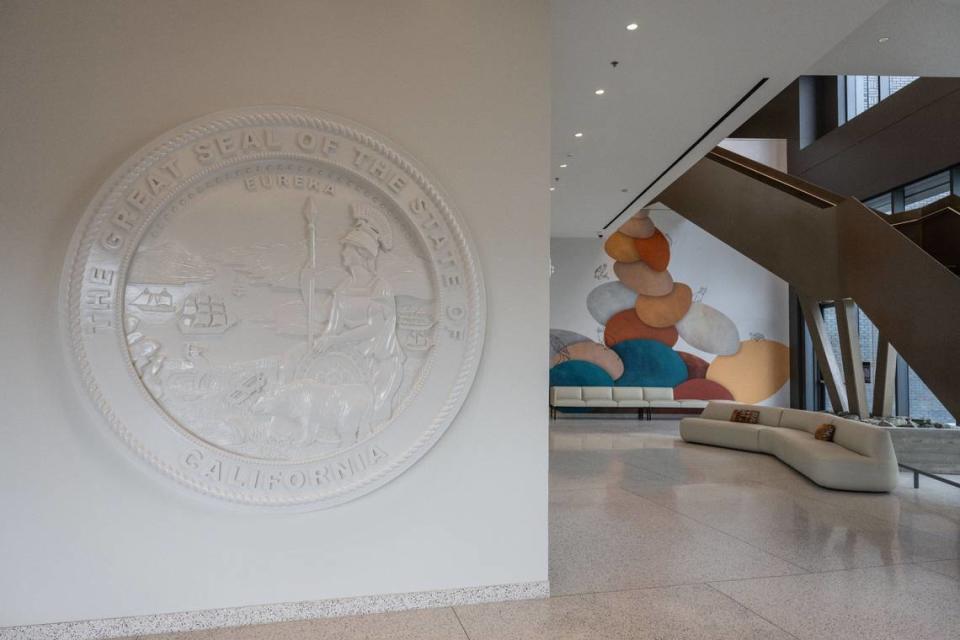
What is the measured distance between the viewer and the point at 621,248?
14.4m

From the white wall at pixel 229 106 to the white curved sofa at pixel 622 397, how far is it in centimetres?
1052

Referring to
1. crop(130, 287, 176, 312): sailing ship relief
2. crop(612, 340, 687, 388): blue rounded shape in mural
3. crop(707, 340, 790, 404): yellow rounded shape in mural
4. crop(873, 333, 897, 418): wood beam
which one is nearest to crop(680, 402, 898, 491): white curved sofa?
crop(873, 333, 897, 418): wood beam

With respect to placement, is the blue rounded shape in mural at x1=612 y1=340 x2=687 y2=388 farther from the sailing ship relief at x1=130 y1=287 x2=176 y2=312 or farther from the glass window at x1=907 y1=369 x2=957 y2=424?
the sailing ship relief at x1=130 y1=287 x2=176 y2=312

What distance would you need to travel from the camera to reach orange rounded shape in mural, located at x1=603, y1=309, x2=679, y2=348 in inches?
558

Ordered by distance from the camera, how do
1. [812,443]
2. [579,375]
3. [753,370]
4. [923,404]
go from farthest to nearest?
1. [753,370]
2. [579,375]
3. [923,404]
4. [812,443]

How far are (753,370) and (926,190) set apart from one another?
514 cm

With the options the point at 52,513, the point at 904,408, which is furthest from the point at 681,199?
the point at 52,513

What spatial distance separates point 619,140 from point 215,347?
5913mm

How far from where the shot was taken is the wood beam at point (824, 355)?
10.7m

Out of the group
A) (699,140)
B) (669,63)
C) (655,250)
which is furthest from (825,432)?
(655,250)

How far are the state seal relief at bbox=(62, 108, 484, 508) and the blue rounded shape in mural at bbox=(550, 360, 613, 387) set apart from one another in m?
11.0

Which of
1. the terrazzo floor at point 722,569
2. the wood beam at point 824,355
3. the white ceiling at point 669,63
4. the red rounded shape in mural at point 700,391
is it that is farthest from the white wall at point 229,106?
the red rounded shape in mural at point 700,391

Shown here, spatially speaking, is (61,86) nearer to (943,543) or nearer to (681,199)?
(943,543)

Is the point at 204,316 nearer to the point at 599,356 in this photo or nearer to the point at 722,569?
the point at 722,569
